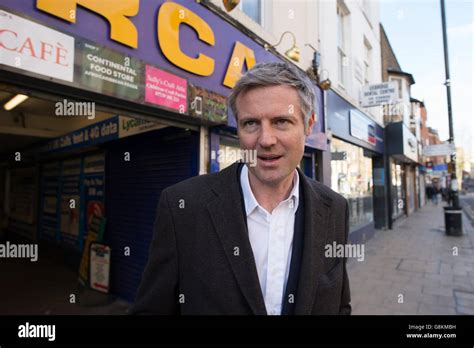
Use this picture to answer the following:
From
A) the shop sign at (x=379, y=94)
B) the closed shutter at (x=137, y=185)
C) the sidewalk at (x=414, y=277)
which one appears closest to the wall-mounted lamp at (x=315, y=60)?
the shop sign at (x=379, y=94)

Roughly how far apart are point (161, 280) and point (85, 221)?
20.1 ft

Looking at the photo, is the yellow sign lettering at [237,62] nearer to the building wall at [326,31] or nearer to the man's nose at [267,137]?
the building wall at [326,31]

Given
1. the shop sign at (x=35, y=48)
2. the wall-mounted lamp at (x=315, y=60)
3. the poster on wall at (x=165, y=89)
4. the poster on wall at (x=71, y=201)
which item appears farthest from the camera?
the poster on wall at (x=71, y=201)

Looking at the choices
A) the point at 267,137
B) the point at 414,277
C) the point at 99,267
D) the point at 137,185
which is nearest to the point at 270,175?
the point at 267,137

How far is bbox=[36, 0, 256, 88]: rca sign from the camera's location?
98.3 inches

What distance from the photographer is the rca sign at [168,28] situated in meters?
2.50

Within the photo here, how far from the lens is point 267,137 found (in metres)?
1.50

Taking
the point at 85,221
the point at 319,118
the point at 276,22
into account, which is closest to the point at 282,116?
the point at 276,22

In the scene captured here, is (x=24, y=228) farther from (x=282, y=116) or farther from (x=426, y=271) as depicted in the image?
(x=426, y=271)

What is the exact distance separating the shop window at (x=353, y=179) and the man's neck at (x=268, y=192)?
21.5ft

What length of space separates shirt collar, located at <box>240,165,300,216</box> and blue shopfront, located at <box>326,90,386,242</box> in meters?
6.23

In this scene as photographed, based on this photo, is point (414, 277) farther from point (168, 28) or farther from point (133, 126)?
point (168, 28)

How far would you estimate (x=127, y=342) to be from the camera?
1.88 meters

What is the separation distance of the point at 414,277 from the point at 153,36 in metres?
6.70
